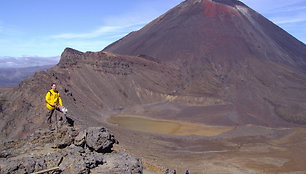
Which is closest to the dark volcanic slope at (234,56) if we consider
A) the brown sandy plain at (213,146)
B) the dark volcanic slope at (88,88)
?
the dark volcanic slope at (88,88)

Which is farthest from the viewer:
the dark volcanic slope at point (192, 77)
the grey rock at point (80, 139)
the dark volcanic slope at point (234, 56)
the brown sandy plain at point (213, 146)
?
the dark volcanic slope at point (234, 56)

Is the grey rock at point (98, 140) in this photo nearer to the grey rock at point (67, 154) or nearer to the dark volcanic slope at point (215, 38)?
the grey rock at point (67, 154)

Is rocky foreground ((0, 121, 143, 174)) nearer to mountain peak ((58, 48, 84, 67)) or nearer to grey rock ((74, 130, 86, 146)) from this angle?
grey rock ((74, 130, 86, 146))

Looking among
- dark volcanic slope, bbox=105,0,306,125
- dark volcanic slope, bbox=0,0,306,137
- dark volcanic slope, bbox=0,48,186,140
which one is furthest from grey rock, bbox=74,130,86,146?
dark volcanic slope, bbox=105,0,306,125

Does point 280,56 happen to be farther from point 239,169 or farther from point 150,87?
point 239,169

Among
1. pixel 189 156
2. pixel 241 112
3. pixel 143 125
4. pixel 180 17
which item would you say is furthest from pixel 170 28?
pixel 189 156

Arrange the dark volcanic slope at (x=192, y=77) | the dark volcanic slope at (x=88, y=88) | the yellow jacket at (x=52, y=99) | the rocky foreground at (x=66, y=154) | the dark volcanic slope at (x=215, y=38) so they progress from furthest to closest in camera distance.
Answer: the dark volcanic slope at (x=215, y=38)
the dark volcanic slope at (x=192, y=77)
the dark volcanic slope at (x=88, y=88)
the yellow jacket at (x=52, y=99)
the rocky foreground at (x=66, y=154)

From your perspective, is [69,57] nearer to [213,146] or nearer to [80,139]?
[213,146]
